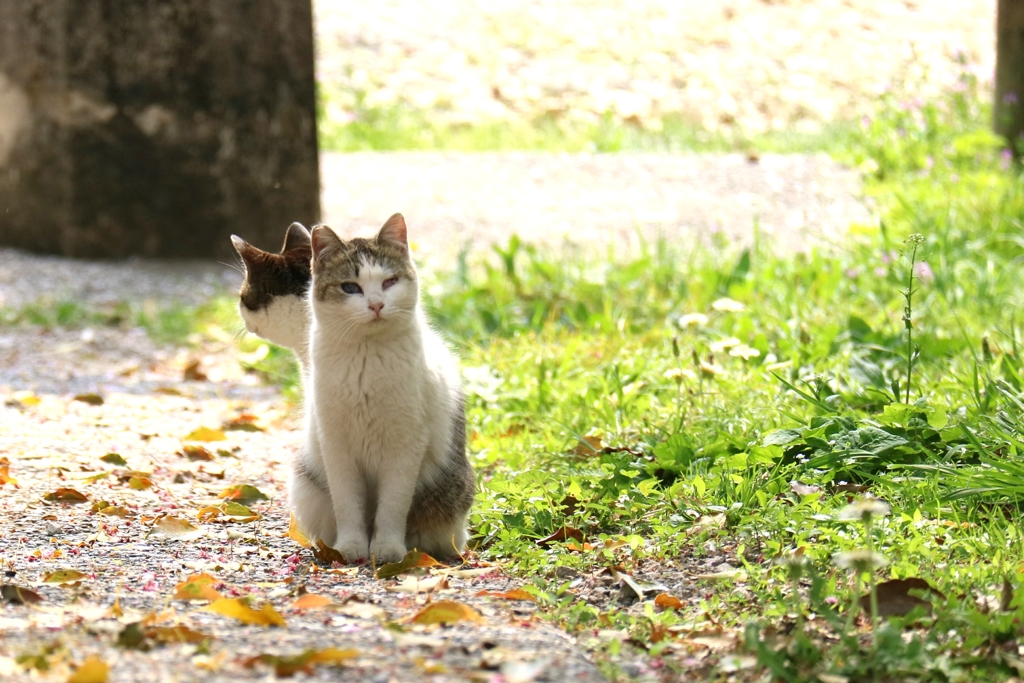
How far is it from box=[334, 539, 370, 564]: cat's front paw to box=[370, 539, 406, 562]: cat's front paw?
2 cm

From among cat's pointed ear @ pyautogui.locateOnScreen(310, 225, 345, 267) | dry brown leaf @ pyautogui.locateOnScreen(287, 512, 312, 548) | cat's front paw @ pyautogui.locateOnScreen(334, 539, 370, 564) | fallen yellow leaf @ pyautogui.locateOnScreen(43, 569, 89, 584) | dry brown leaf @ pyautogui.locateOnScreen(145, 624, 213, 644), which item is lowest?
dry brown leaf @ pyautogui.locateOnScreen(287, 512, 312, 548)

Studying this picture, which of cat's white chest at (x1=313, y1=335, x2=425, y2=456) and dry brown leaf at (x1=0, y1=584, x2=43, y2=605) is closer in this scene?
dry brown leaf at (x1=0, y1=584, x2=43, y2=605)

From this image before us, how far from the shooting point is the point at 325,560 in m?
2.88

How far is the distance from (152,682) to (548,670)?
0.70 meters

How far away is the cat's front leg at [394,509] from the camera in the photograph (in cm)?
290

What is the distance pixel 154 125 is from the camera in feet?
20.9

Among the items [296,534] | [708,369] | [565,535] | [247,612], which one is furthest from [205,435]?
[247,612]

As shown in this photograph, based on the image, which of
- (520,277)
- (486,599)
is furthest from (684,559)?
(520,277)

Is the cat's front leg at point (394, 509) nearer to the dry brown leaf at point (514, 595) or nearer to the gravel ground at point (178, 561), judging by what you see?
the gravel ground at point (178, 561)

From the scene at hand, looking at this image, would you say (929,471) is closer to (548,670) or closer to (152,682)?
(548,670)

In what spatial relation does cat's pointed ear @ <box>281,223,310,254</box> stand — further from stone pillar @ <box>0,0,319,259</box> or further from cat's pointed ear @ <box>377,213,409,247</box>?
stone pillar @ <box>0,0,319,259</box>

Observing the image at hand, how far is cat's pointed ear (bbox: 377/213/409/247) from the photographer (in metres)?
3.00

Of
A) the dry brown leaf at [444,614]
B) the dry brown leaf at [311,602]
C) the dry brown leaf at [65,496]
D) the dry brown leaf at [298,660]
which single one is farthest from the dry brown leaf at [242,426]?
the dry brown leaf at [298,660]

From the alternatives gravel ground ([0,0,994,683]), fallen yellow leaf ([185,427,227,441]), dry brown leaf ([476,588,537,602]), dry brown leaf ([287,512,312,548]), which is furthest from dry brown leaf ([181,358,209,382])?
dry brown leaf ([476,588,537,602])
